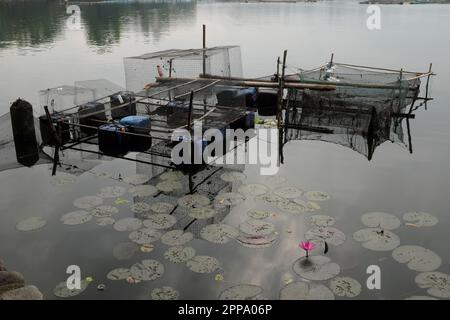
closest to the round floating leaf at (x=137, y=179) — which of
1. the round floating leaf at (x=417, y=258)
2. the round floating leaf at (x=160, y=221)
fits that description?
the round floating leaf at (x=160, y=221)

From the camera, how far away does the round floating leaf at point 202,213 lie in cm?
1329

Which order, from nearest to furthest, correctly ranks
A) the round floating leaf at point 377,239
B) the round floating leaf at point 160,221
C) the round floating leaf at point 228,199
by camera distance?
the round floating leaf at point 377,239
the round floating leaf at point 160,221
the round floating leaf at point 228,199

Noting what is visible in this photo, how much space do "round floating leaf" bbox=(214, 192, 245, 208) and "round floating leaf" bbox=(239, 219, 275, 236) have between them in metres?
1.29

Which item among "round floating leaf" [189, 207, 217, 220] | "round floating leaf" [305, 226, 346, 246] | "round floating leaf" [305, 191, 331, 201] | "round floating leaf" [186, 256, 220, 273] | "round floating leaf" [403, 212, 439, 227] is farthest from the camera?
"round floating leaf" [305, 191, 331, 201]

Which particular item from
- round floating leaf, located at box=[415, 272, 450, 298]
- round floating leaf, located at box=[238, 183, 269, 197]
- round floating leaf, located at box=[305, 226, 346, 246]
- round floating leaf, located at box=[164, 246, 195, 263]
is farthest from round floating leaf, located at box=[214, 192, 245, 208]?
round floating leaf, located at box=[415, 272, 450, 298]

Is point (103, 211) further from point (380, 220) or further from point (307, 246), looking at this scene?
point (380, 220)

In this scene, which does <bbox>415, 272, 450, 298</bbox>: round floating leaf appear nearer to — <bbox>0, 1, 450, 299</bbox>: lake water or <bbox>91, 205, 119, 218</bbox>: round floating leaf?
<bbox>0, 1, 450, 299</bbox>: lake water

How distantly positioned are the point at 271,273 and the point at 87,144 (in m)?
12.1

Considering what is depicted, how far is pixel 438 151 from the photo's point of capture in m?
19.3

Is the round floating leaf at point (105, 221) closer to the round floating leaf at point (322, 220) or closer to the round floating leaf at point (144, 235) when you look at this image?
the round floating leaf at point (144, 235)

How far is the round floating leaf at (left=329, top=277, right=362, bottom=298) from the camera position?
392 inches

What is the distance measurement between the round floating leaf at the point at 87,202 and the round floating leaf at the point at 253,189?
4.90 m
